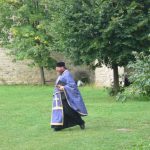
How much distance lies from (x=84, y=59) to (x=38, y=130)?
673 cm

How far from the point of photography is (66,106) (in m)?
12.5

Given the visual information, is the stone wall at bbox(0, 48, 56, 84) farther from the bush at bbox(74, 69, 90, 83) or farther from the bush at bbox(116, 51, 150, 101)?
the bush at bbox(116, 51, 150, 101)

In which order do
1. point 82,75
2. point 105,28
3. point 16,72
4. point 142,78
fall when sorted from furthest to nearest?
point 16,72
point 82,75
point 105,28
point 142,78

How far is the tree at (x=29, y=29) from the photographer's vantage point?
92.7ft

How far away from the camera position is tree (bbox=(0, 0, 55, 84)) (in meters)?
28.2

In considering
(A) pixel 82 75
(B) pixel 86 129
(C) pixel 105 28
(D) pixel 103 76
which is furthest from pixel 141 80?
(A) pixel 82 75

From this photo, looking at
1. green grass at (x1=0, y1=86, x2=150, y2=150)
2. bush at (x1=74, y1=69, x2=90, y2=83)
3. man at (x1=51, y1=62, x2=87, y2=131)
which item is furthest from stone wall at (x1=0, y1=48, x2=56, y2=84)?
man at (x1=51, y1=62, x2=87, y2=131)

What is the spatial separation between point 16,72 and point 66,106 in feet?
62.6

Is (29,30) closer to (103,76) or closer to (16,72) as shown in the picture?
(16,72)

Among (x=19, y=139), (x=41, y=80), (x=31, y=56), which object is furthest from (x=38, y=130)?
(x=41, y=80)

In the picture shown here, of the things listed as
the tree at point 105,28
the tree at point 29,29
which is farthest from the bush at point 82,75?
the tree at point 105,28

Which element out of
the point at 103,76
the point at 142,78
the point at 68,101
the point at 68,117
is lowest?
the point at 68,117

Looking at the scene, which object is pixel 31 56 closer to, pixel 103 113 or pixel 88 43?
pixel 88 43

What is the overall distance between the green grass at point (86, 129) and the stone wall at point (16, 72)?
37.4 feet
